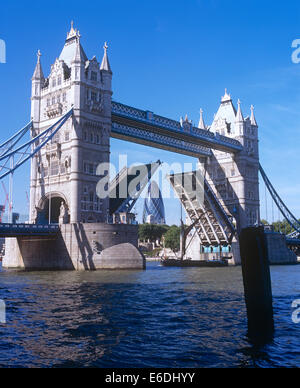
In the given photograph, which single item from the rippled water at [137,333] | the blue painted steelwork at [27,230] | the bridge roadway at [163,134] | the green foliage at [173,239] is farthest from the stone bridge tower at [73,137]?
the green foliage at [173,239]

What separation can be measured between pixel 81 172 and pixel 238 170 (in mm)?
37845

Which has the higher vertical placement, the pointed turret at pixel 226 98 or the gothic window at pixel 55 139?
the pointed turret at pixel 226 98

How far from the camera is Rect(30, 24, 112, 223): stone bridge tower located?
58.8 metres

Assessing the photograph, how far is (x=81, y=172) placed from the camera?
5891cm

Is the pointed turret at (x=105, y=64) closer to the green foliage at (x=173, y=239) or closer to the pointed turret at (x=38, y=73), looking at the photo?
the pointed turret at (x=38, y=73)

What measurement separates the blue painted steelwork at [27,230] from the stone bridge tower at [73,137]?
2.21 m

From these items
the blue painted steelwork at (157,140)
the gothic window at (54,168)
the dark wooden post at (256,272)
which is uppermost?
the blue painted steelwork at (157,140)

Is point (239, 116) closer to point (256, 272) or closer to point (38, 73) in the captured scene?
point (38, 73)

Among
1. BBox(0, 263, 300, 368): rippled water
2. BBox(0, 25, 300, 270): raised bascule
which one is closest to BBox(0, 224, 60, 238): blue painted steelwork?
BBox(0, 25, 300, 270): raised bascule

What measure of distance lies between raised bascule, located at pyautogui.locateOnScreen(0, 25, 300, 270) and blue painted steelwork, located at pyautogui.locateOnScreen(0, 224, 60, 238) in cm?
11

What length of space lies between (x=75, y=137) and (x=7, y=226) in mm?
15052

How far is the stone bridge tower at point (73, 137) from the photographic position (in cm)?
5884

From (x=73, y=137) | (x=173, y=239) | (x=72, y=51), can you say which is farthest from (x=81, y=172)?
(x=173, y=239)

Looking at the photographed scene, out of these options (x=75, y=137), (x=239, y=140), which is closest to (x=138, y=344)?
(x=75, y=137)
